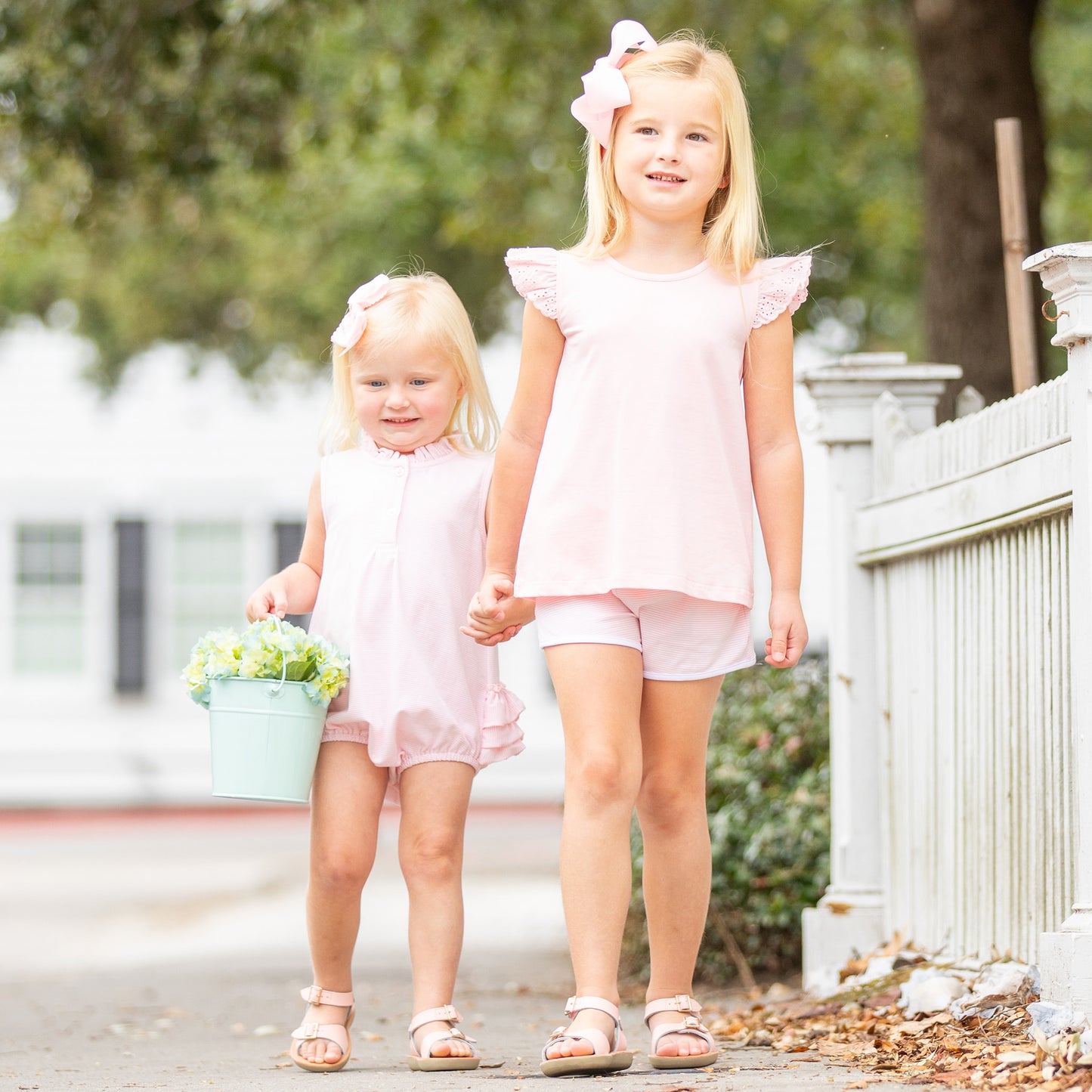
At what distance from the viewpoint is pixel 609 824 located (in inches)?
127

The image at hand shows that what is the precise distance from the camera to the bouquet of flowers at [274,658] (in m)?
3.40

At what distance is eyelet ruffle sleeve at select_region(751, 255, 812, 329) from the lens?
3355 millimetres

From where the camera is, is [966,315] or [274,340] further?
[274,340]

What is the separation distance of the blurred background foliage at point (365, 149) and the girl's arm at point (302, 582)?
168 inches

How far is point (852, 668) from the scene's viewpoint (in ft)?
Answer: 16.1

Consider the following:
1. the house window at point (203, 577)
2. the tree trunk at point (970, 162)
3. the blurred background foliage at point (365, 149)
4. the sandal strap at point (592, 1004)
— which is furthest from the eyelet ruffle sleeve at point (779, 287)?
the house window at point (203, 577)

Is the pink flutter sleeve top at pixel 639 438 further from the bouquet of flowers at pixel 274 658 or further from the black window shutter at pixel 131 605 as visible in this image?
the black window shutter at pixel 131 605

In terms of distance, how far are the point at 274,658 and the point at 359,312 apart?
77cm

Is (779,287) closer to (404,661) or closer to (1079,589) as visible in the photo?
(1079,589)

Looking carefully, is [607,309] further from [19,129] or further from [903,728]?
[19,129]

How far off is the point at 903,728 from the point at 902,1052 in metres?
1.35

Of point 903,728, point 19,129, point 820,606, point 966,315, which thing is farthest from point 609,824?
point 820,606

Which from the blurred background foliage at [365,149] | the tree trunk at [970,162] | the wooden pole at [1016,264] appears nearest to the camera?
the wooden pole at [1016,264]

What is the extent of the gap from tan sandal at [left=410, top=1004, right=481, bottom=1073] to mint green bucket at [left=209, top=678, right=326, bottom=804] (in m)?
0.50
